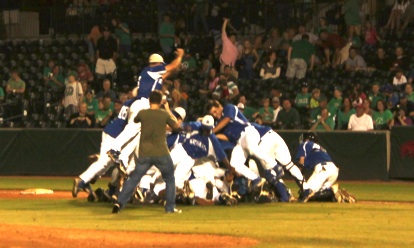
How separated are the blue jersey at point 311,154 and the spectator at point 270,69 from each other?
8496 mm

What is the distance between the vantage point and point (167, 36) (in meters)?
29.3

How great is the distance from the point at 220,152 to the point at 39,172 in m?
9.83

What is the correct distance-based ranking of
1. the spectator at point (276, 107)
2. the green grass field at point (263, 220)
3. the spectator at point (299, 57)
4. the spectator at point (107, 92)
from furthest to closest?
1. the spectator at point (299, 57)
2. the spectator at point (107, 92)
3. the spectator at point (276, 107)
4. the green grass field at point (263, 220)

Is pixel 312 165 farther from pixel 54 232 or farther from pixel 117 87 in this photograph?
pixel 117 87

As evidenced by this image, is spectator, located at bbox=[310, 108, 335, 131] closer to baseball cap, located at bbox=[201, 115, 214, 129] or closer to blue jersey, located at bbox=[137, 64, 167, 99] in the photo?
→ baseball cap, located at bbox=[201, 115, 214, 129]

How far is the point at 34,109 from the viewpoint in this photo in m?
28.5

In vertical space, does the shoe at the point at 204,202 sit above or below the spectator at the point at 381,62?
below

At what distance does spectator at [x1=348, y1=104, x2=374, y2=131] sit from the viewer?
23.8 metres

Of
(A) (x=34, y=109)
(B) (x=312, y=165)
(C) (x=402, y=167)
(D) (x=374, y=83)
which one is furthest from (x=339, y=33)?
(B) (x=312, y=165)

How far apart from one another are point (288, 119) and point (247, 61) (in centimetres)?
341

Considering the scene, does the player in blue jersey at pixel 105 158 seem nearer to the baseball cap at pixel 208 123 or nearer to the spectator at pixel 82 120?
the baseball cap at pixel 208 123

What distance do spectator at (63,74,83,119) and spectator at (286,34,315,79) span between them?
533cm

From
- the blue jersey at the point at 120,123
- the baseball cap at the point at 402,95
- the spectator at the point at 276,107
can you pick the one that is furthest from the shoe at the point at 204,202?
the baseball cap at the point at 402,95

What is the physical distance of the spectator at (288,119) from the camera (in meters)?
24.6
